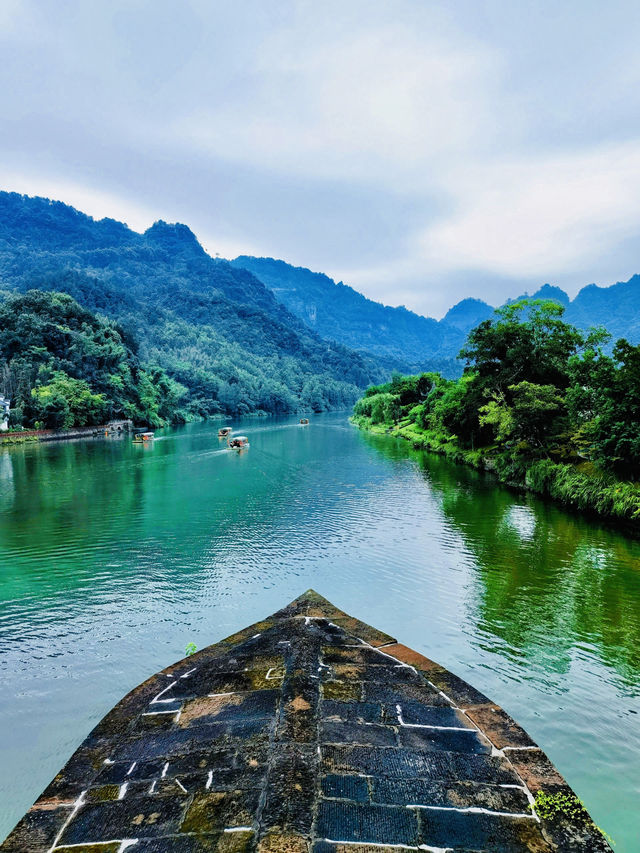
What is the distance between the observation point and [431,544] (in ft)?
60.3

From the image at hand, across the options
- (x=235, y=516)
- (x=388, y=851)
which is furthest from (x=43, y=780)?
(x=235, y=516)

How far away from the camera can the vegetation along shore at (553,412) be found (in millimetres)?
20484

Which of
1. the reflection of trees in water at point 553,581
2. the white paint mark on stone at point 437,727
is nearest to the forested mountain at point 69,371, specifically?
the reflection of trees in water at point 553,581

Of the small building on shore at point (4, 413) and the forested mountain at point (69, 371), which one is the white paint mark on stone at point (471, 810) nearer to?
the small building on shore at point (4, 413)

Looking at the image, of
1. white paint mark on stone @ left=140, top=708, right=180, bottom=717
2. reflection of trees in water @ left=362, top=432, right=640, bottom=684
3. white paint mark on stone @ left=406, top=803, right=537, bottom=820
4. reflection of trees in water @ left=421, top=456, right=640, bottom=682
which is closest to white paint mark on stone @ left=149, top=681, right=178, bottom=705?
white paint mark on stone @ left=140, top=708, right=180, bottom=717

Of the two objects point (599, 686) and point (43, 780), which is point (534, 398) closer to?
point (599, 686)

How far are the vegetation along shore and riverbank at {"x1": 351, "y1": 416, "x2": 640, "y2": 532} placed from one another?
5 centimetres

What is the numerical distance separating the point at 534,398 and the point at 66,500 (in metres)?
27.4

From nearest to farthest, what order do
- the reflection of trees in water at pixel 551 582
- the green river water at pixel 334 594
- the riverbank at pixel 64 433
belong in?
the green river water at pixel 334 594 → the reflection of trees in water at pixel 551 582 → the riverbank at pixel 64 433

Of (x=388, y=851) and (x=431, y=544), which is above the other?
(x=388, y=851)

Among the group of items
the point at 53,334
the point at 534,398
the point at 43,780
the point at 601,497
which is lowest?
the point at 43,780

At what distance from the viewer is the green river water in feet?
26.5

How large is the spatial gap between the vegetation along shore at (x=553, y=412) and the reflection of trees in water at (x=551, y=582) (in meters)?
2.20

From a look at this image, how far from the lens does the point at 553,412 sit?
28.8m
